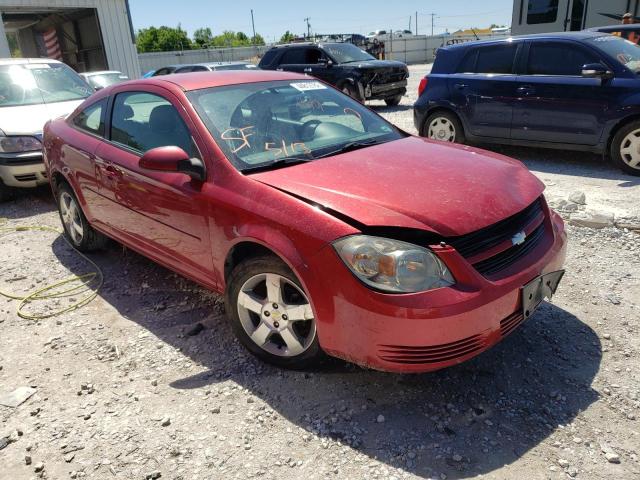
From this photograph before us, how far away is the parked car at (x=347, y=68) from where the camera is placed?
12.5 metres

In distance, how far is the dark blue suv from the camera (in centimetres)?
627

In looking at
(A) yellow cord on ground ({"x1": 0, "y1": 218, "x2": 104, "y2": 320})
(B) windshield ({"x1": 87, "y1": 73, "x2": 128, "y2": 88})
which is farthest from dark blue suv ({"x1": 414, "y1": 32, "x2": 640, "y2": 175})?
(B) windshield ({"x1": 87, "y1": 73, "x2": 128, "y2": 88})

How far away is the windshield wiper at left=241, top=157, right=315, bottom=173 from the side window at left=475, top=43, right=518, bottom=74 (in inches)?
Result: 208

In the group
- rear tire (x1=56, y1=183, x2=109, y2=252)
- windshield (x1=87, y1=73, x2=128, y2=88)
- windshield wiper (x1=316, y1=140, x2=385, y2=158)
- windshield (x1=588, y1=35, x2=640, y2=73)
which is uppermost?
windshield (x1=588, y1=35, x2=640, y2=73)

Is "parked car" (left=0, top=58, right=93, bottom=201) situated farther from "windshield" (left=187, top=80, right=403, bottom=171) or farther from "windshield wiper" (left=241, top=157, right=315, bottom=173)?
"windshield wiper" (left=241, top=157, right=315, bottom=173)

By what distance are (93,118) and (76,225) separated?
108 centimetres

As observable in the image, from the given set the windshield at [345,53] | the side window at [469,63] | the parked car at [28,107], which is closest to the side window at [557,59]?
the side window at [469,63]

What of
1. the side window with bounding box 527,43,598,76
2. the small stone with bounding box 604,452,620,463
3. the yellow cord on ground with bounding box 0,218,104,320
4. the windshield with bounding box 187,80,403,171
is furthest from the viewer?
the side window with bounding box 527,43,598,76

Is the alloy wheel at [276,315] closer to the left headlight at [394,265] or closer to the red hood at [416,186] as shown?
the left headlight at [394,265]

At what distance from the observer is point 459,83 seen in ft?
24.8

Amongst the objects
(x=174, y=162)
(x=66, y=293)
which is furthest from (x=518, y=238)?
(x=66, y=293)

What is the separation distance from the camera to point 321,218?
2459mm

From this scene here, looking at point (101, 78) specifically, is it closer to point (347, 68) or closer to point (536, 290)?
point (347, 68)

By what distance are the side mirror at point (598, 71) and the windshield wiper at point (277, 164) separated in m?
4.85
